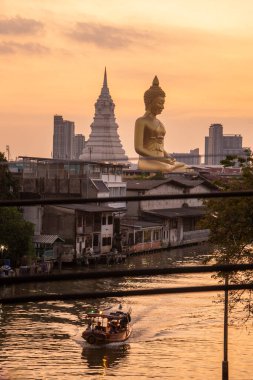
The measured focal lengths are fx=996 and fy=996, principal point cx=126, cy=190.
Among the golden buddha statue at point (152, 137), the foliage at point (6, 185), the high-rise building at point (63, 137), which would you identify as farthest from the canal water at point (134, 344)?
the high-rise building at point (63, 137)

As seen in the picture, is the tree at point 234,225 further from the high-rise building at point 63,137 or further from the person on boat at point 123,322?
the high-rise building at point 63,137

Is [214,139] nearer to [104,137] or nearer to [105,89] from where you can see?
[105,89]

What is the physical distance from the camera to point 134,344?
24.7ft

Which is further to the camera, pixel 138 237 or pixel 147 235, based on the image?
pixel 147 235

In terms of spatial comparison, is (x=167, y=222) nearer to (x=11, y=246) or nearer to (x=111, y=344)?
(x=11, y=246)

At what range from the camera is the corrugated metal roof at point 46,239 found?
14023 millimetres

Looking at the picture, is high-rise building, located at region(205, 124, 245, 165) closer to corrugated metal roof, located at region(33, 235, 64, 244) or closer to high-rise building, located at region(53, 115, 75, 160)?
high-rise building, located at region(53, 115, 75, 160)

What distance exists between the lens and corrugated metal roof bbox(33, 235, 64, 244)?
14.0 meters

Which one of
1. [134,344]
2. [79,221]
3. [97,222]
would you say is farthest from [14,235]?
[134,344]

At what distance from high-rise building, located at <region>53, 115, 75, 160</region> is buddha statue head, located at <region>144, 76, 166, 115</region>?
3729 cm

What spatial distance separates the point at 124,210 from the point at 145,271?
16.3 m

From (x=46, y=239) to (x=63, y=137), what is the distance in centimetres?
4729

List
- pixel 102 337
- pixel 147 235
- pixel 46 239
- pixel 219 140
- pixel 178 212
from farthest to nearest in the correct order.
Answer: pixel 219 140 < pixel 178 212 < pixel 147 235 < pixel 46 239 < pixel 102 337

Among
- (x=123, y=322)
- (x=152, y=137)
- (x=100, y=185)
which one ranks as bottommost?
(x=123, y=322)
